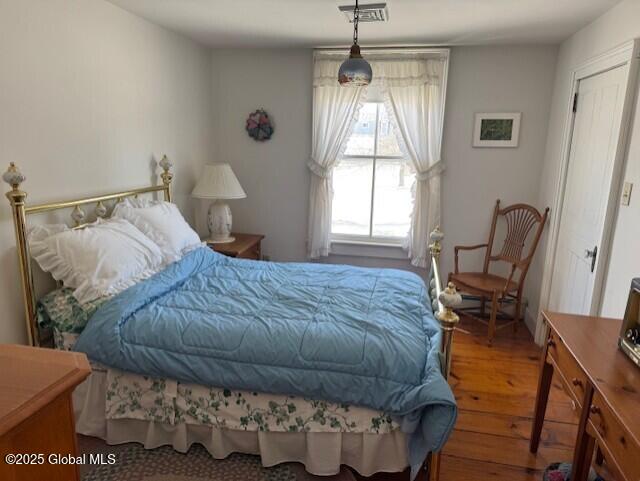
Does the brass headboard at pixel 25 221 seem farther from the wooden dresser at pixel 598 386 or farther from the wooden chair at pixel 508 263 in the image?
the wooden chair at pixel 508 263

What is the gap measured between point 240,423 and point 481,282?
7.77ft

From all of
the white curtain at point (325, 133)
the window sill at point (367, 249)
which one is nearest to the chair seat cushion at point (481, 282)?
the window sill at point (367, 249)

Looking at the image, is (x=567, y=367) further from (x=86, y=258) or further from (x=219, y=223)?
(x=219, y=223)

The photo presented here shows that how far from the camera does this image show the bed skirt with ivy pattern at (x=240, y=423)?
1826mm

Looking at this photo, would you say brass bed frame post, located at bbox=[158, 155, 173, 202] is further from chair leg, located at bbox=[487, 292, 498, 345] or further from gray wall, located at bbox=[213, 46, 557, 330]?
chair leg, located at bbox=[487, 292, 498, 345]

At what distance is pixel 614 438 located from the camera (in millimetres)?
1302

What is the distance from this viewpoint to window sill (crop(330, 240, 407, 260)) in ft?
13.1

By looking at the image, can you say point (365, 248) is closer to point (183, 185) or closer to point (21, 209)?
point (183, 185)

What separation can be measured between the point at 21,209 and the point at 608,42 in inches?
132

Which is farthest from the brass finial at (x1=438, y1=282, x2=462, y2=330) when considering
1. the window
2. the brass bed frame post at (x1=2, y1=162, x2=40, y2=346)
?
the window

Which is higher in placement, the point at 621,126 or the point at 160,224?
the point at 621,126

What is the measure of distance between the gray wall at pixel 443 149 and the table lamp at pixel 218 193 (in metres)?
0.51

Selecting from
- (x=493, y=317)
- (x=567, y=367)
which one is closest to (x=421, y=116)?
(x=493, y=317)

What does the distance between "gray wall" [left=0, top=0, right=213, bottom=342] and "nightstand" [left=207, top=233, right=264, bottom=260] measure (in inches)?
22.2
